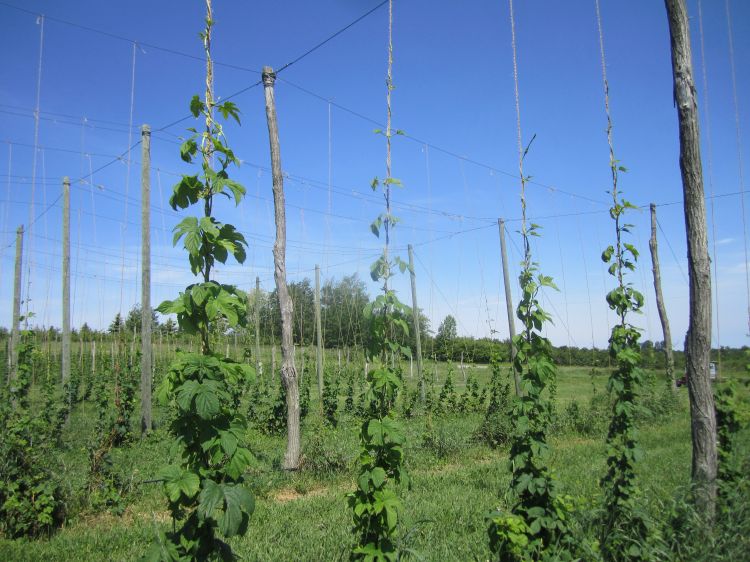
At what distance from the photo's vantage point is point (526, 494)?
3738 millimetres

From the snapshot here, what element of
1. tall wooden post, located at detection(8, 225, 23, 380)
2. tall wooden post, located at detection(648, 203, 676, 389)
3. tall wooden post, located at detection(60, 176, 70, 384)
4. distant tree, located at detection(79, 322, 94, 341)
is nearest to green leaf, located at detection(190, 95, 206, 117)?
tall wooden post, located at detection(60, 176, 70, 384)

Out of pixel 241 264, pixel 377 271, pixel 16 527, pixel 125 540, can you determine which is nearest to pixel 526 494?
pixel 377 271

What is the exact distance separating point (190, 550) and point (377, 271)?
174 cm

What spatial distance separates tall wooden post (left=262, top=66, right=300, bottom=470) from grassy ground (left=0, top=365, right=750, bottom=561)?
37 centimetres

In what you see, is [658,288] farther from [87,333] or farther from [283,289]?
[87,333]

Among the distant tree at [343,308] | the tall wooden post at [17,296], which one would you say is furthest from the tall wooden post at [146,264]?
the distant tree at [343,308]

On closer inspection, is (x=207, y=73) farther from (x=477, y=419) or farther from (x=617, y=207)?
(x=477, y=419)

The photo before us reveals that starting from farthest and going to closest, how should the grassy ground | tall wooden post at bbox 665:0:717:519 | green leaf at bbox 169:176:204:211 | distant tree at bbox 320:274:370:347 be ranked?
distant tree at bbox 320:274:370:347 → the grassy ground → tall wooden post at bbox 665:0:717:519 → green leaf at bbox 169:176:204:211

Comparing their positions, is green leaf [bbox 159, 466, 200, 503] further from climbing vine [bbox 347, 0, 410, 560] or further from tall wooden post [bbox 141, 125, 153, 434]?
tall wooden post [bbox 141, 125, 153, 434]

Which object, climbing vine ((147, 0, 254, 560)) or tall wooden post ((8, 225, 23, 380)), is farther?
tall wooden post ((8, 225, 23, 380))

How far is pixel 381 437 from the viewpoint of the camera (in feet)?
9.19

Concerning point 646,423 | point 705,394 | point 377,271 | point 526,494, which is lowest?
point 646,423

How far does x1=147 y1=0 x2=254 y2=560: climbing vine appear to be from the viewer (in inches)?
91.2

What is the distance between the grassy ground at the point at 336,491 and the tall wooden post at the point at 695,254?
702mm
